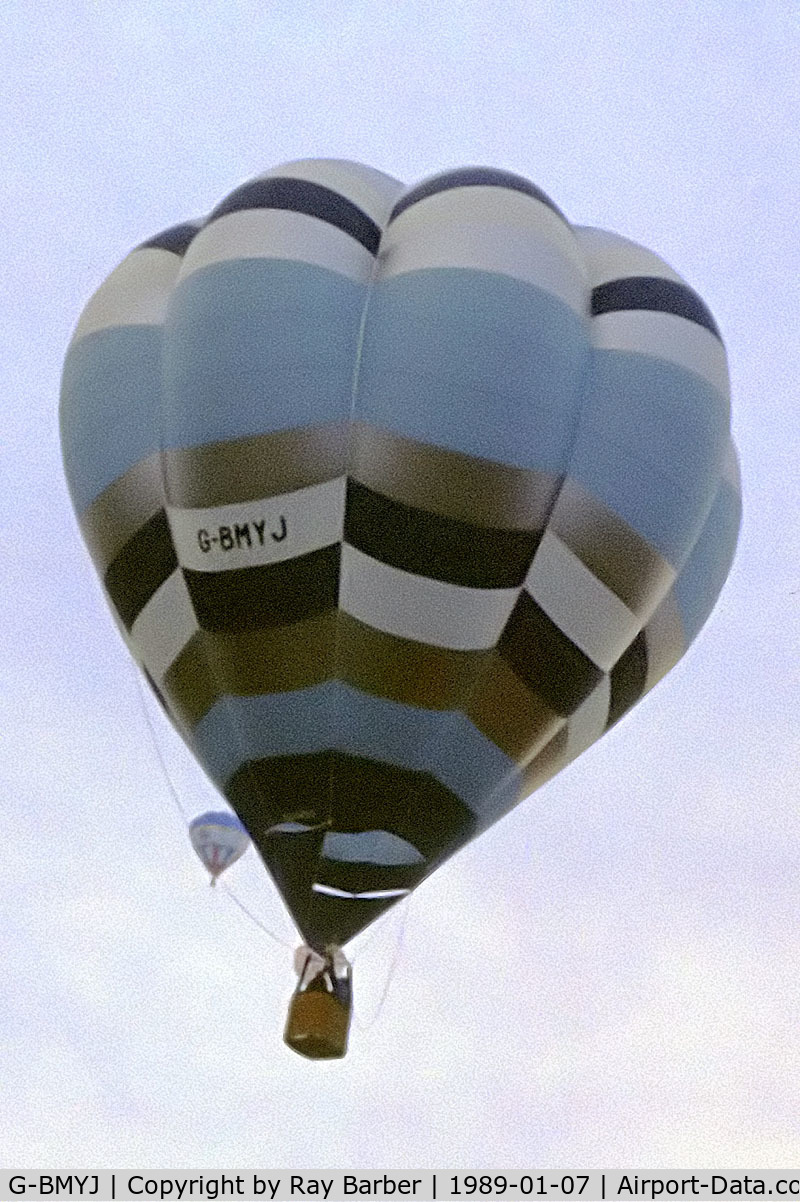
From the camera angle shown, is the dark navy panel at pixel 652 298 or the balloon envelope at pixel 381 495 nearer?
the balloon envelope at pixel 381 495

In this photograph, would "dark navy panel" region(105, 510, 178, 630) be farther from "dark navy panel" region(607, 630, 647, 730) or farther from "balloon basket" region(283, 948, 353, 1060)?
"dark navy panel" region(607, 630, 647, 730)

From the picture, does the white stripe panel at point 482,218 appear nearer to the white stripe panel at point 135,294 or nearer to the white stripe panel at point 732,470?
the white stripe panel at point 135,294

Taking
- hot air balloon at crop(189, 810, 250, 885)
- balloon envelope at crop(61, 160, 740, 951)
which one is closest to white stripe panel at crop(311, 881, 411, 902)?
balloon envelope at crop(61, 160, 740, 951)

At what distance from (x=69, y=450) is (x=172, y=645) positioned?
4.38ft

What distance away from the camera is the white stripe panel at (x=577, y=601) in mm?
11039

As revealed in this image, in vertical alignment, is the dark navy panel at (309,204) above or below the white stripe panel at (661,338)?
above

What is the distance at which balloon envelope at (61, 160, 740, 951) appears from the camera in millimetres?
10820

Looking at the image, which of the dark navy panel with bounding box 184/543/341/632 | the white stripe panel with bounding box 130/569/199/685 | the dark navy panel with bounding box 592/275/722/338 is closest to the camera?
the dark navy panel with bounding box 184/543/341/632

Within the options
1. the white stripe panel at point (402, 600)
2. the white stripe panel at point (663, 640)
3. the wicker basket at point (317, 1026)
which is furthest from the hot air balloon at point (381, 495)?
the white stripe panel at point (663, 640)

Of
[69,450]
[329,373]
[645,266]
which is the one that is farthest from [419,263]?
[69,450]

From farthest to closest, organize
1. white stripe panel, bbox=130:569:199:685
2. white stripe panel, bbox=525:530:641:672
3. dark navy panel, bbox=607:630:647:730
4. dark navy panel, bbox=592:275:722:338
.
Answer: dark navy panel, bbox=607:630:647:730, dark navy panel, bbox=592:275:722:338, white stripe panel, bbox=130:569:199:685, white stripe panel, bbox=525:530:641:672

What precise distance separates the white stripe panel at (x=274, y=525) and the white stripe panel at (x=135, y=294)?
4.40ft

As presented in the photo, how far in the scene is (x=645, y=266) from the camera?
12.0 m

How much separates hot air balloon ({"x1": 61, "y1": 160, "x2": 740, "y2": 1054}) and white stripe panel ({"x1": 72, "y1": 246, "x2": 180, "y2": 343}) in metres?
0.03
